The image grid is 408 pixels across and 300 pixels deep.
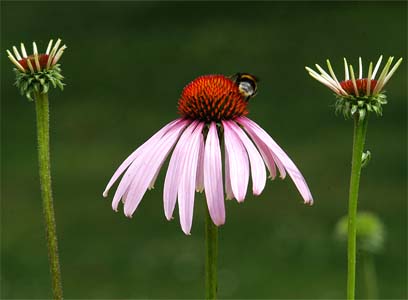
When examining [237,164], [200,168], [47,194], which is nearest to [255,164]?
[237,164]

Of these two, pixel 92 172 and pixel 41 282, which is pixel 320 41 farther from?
pixel 41 282

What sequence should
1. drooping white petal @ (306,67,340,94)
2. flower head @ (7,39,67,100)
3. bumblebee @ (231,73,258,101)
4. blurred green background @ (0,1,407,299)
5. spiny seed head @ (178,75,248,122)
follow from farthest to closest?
1. blurred green background @ (0,1,407,299)
2. bumblebee @ (231,73,258,101)
3. spiny seed head @ (178,75,248,122)
4. flower head @ (7,39,67,100)
5. drooping white petal @ (306,67,340,94)

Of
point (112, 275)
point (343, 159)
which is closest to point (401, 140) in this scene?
point (343, 159)

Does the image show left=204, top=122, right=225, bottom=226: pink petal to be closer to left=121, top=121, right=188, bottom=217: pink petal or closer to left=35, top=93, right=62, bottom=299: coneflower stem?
left=121, top=121, right=188, bottom=217: pink petal

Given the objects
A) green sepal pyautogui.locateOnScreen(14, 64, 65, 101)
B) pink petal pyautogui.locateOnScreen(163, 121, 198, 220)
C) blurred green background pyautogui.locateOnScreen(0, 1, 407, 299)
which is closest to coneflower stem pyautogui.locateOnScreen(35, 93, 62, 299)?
green sepal pyautogui.locateOnScreen(14, 64, 65, 101)

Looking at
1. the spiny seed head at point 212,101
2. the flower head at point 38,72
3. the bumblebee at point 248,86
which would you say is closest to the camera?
the flower head at point 38,72

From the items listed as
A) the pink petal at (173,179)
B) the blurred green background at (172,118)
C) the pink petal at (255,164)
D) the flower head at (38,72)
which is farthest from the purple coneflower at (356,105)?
the blurred green background at (172,118)

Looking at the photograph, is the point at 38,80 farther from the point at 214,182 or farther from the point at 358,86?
the point at 358,86

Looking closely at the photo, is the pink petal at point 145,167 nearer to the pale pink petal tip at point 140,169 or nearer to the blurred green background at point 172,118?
the pale pink petal tip at point 140,169
